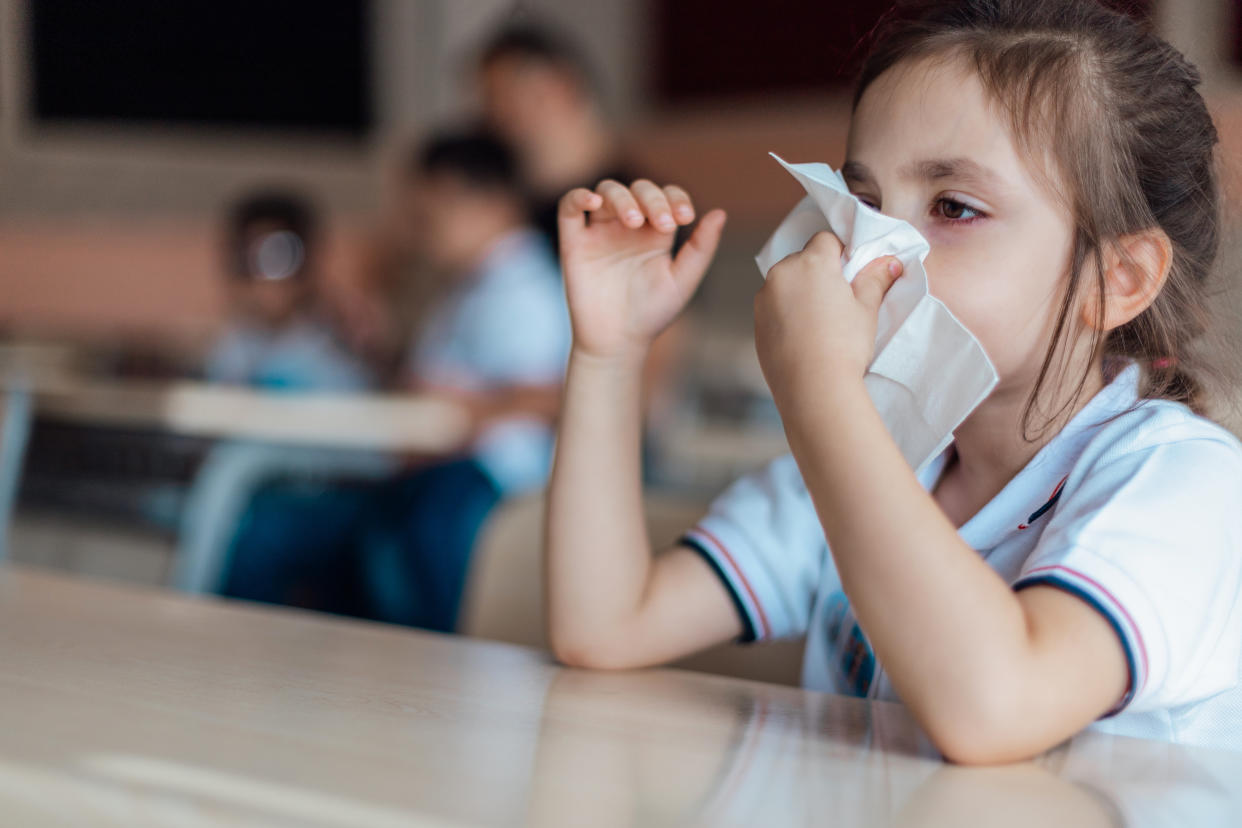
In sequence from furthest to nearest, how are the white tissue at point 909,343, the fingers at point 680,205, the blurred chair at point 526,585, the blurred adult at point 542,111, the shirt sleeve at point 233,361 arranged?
1. the shirt sleeve at point 233,361
2. the blurred adult at point 542,111
3. the blurred chair at point 526,585
4. the fingers at point 680,205
5. the white tissue at point 909,343

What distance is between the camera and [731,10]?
4840 mm

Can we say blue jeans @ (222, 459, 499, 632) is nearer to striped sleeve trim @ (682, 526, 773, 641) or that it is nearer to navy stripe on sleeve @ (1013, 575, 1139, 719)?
striped sleeve trim @ (682, 526, 773, 641)

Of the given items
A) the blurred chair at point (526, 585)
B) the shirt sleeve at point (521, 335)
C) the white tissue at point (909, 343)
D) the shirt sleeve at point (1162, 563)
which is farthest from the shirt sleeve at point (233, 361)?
the shirt sleeve at point (1162, 563)

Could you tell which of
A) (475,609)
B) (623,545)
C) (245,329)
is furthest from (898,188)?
(245,329)

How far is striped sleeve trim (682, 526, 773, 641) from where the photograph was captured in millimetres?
813

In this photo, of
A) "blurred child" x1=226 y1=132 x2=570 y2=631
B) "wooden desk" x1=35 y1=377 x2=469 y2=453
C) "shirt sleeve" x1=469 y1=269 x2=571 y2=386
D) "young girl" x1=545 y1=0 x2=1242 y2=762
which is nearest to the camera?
"young girl" x1=545 y1=0 x2=1242 y2=762

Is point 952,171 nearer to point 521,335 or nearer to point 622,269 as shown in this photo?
point 622,269

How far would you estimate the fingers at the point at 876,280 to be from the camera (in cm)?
62

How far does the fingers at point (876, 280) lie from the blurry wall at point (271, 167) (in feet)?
7.98

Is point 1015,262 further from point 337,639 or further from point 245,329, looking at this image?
point 245,329

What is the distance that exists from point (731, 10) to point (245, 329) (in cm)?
280

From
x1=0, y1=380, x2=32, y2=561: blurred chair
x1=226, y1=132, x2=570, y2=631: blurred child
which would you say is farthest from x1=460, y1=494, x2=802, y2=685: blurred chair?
x1=0, y1=380, x2=32, y2=561: blurred chair

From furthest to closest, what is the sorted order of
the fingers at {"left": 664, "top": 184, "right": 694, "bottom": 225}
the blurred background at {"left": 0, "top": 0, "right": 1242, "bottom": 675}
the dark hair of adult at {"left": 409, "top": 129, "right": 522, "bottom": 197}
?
the dark hair of adult at {"left": 409, "top": 129, "right": 522, "bottom": 197}, the blurred background at {"left": 0, "top": 0, "right": 1242, "bottom": 675}, the fingers at {"left": 664, "top": 184, "right": 694, "bottom": 225}

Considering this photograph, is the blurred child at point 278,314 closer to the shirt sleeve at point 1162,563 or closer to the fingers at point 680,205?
Result: the fingers at point 680,205
